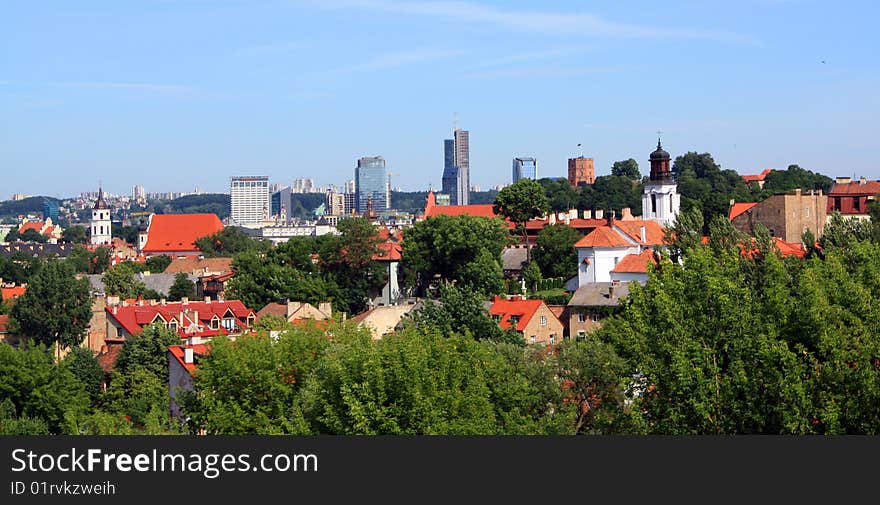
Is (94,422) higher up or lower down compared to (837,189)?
lower down

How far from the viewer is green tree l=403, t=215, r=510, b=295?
238 feet

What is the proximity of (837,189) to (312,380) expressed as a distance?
50.5 m

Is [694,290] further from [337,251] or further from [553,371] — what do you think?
[337,251]

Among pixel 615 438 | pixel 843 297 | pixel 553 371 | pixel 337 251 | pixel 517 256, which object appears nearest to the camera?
pixel 615 438

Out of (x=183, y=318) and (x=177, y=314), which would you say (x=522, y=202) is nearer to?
(x=177, y=314)

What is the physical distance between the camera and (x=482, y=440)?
2067cm

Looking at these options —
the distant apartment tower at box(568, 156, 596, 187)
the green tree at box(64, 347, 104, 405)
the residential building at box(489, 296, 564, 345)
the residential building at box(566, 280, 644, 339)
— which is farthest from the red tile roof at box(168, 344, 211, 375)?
the distant apartment tower at box(568, 156, 596, 187)

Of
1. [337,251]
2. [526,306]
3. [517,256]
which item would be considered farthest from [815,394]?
[517,256]

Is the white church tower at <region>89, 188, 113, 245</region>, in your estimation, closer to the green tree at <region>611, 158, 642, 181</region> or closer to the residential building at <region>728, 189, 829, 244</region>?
the green tree at <region>611, 158, 642, 181</region>

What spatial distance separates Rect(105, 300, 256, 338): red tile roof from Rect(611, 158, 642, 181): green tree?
248ft

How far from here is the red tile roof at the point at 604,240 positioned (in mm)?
67062

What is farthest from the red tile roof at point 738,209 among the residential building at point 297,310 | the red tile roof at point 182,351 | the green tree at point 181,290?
the red tile roof at point 182,351

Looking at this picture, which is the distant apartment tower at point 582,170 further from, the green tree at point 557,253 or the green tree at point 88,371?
the green tree at point 88,371

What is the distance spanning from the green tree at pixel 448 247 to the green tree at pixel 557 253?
2544mm
